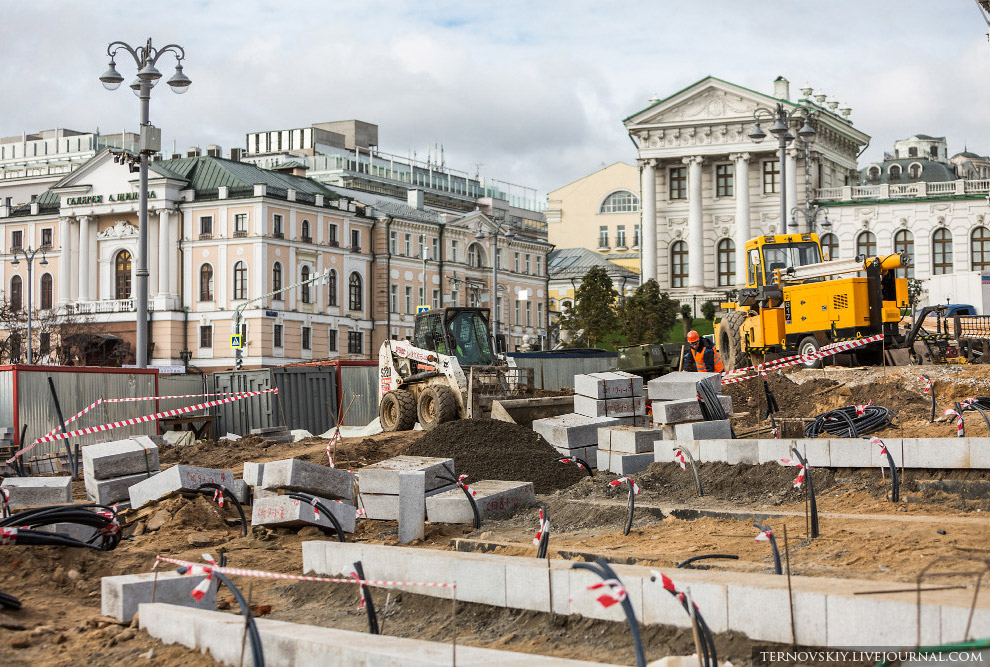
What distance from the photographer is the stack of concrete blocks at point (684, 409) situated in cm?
1580

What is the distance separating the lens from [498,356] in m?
25.6

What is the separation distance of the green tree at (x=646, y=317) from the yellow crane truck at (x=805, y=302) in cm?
2715

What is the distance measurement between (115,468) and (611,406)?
737 cm

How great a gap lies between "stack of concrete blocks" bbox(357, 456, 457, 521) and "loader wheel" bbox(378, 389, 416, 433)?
1105 centimetres

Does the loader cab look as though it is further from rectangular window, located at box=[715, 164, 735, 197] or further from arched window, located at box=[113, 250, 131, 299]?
rectangular window, located at box=[715, 164, 735, 197]

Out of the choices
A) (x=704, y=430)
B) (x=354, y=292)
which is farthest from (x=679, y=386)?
(x=354, y=292)

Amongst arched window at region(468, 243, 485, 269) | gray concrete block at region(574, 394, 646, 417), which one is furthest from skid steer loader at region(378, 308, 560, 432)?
arched window at region(468, 243, 485, 269)

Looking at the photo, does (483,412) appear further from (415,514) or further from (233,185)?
(233,185)

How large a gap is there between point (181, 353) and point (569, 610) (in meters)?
58.8

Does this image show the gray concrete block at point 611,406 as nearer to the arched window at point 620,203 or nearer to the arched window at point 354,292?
the arched window at point 354,292

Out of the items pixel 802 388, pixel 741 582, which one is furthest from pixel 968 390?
pixel 741 582

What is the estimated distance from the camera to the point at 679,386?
17.8m

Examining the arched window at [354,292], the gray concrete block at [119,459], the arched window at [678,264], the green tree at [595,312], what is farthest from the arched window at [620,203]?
the gray concrete block at [119,459]

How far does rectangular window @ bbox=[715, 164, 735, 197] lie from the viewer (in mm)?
77000
